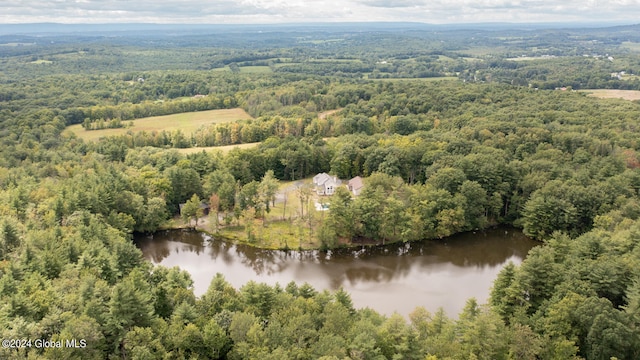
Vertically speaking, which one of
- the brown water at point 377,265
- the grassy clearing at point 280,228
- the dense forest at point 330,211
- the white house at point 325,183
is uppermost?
the dense forest at point 330,211

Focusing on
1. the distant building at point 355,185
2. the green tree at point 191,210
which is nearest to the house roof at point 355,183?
the distant building at point 355,185

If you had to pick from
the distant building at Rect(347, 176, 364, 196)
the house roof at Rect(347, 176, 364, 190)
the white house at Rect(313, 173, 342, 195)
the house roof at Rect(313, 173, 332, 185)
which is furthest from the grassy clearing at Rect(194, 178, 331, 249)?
the house roof at Rect(313, 173, 332, 185)

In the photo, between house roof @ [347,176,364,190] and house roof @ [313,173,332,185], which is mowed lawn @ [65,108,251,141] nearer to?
house roof @ [313,173,332,185]

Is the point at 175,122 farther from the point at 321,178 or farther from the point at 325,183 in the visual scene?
the point at 325,183

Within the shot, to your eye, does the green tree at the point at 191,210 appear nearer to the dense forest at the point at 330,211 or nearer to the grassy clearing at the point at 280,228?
the grassy clearing at the point at 280,228

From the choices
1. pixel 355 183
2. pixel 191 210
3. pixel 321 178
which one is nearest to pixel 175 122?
pixel 321 178
